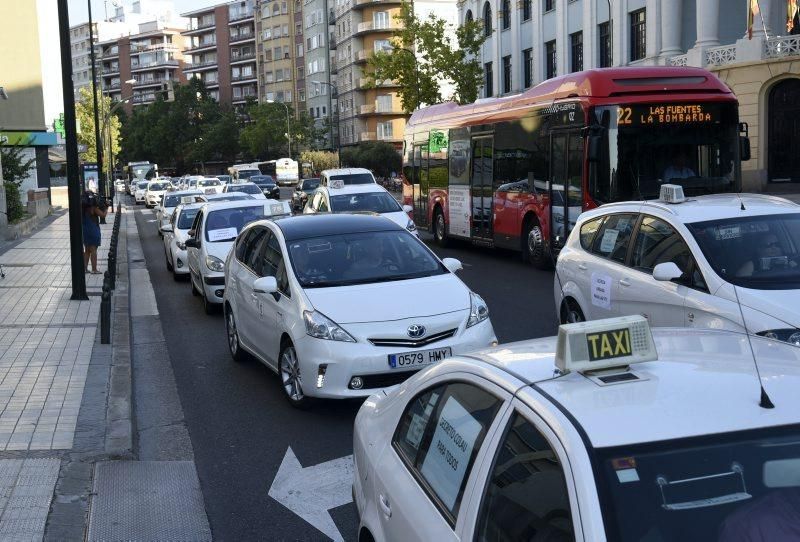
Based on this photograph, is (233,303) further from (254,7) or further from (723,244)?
(254,7)

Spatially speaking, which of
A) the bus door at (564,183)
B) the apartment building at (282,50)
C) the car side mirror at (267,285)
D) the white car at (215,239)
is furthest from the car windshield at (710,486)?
the apartment building at (282,50)

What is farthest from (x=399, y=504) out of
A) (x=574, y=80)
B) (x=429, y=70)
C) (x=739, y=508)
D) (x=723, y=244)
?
(x=429, y=70)

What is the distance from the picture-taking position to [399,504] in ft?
11.6

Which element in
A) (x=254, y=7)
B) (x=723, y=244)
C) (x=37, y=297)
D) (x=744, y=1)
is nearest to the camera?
(x=723, y=244)

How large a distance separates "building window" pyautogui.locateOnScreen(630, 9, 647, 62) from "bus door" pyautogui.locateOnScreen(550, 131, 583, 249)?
86.1ft

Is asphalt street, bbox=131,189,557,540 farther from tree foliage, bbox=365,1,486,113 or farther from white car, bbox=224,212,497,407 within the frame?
tree foliage, bbox=365,1,486,113

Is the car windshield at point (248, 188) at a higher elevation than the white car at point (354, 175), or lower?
lower

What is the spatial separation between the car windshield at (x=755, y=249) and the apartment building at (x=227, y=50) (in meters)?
128

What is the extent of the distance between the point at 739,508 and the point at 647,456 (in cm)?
28

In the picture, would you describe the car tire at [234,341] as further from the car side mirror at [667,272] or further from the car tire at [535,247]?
the car tire at [535,247]

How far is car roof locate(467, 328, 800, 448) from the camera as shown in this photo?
105 inches

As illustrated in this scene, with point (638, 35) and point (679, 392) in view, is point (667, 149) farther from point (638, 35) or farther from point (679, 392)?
point (638, 35)

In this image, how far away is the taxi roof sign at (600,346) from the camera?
298cm

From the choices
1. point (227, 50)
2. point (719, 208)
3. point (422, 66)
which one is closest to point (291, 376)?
point (719, 208)
